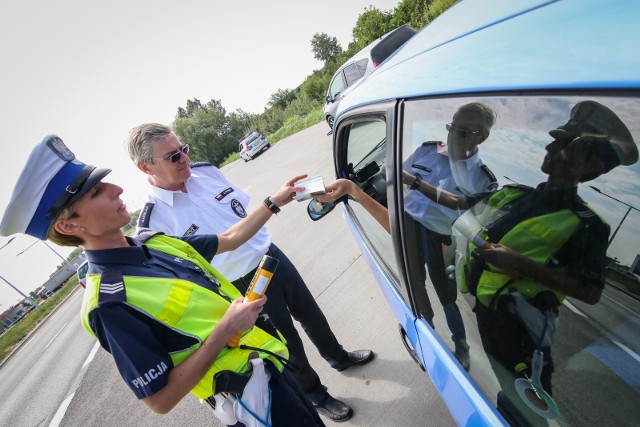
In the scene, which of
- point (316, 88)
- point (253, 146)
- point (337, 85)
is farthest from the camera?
point (316, 88)

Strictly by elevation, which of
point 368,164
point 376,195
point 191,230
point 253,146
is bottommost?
point 253,146

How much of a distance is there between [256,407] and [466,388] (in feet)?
2.71

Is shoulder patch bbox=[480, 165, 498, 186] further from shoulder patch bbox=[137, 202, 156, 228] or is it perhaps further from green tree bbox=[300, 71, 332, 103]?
green tree bbox=[300, 71, 332, 103]

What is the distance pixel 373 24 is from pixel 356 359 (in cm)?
2407

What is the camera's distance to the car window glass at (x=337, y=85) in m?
7.96

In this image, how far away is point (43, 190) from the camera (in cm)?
112

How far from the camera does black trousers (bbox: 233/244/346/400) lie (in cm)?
198

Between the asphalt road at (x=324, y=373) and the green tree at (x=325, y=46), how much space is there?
164ft

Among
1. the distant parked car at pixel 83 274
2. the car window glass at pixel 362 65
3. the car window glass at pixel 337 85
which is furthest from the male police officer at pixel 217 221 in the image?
the car window glass at pixel 337 85

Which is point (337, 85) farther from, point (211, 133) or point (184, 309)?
point (211, 133)

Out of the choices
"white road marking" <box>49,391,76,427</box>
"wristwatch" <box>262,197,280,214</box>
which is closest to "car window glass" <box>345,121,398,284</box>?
"wristwatch" <box>262,197,280,214</box>

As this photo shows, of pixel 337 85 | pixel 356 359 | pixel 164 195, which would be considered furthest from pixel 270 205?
pixel 337 85

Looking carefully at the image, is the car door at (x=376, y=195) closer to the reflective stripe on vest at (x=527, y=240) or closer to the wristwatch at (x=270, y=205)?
the reflective stripe on vest at (x=527, y=240)

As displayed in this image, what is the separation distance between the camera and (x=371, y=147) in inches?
96.3
